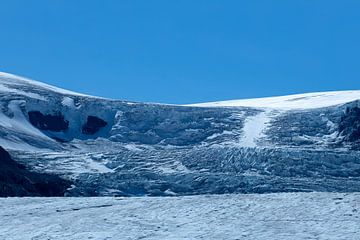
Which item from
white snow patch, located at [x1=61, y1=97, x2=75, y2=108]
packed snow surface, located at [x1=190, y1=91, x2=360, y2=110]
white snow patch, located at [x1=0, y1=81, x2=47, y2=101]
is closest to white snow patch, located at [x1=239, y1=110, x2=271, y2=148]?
packed snow surface, located at [x1=190, y1=91, x2=360, y2=110]

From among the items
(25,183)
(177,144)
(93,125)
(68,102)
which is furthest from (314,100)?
(25,183)

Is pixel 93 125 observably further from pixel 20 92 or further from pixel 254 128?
pixel 254 128

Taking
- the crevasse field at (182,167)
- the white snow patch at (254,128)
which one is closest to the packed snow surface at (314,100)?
the crevasse field at (182,167)

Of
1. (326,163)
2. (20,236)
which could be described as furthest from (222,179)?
(20,236)

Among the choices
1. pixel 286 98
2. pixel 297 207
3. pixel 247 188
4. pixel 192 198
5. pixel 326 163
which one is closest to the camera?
pixel 297 207

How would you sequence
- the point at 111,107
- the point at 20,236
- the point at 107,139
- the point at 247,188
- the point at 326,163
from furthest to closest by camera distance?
the point at 111,107
the point at 107,139
the point at 326,163
the point at 247,188
the point at 20,236

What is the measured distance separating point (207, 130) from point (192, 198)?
45215 mm

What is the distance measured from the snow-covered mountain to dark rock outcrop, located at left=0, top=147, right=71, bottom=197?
2.59 ft

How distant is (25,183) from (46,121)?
86.7 feet

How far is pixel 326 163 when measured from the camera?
130 ft

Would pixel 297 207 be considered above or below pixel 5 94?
below

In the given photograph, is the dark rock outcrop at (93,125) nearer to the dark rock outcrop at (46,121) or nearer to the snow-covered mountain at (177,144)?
the snow-covered mountain at (177,144)

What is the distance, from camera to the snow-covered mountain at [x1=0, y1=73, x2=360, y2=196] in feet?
116

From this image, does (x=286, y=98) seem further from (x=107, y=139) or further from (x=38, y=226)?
(x=38, y=226)
